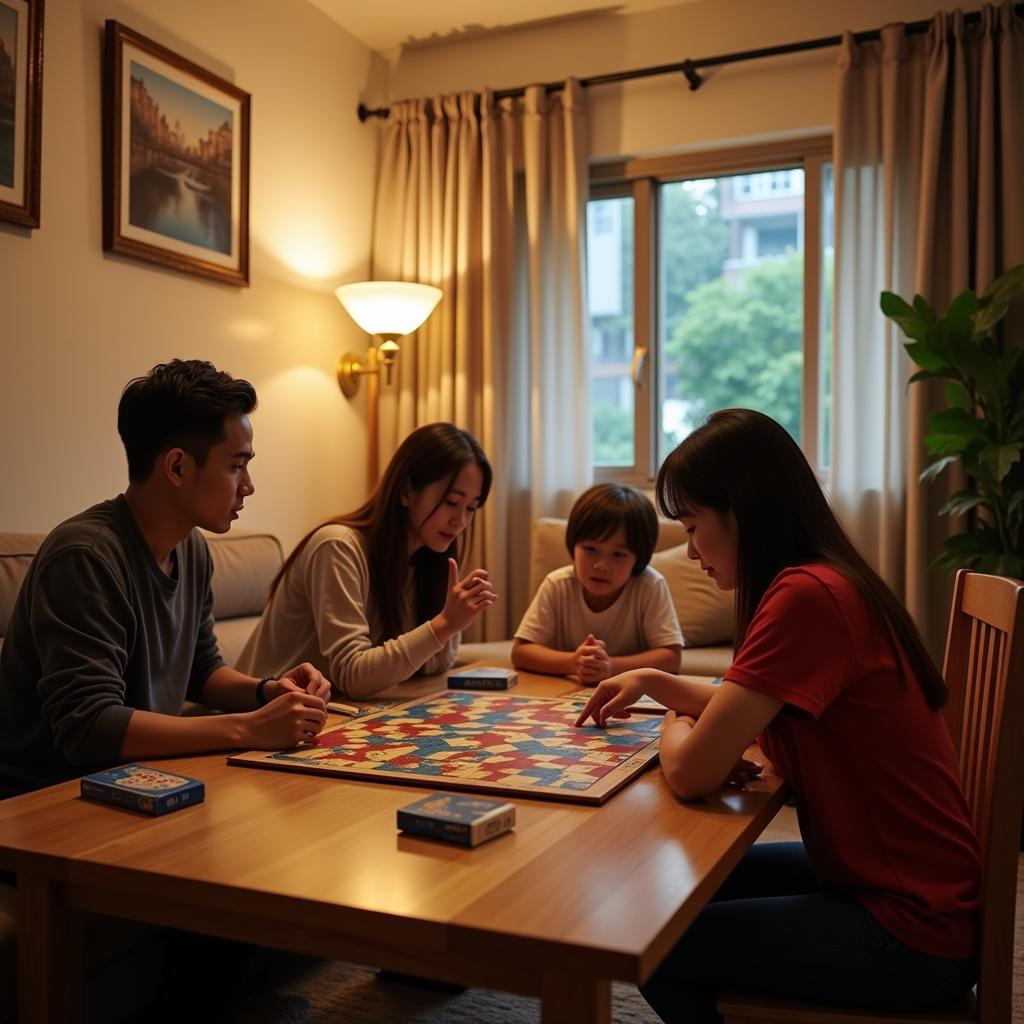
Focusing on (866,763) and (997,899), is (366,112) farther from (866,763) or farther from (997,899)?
(997,899)

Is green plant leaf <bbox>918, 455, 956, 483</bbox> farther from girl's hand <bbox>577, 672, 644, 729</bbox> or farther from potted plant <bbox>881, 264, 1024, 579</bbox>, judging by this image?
girl's hand <bbox>577, 672, 644, 729</bbox>

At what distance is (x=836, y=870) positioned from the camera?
1260 millimetres

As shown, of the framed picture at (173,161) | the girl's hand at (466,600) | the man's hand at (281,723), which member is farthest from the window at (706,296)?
the man's hand at (281,723)

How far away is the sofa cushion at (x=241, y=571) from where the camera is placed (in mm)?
3025

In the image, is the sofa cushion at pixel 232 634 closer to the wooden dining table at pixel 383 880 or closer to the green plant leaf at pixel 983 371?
the wooden dining table at pixel 383 880

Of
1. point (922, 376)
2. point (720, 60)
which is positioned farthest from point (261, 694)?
point (720, 60)

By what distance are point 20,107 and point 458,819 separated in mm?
2458

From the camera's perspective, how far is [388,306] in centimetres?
383

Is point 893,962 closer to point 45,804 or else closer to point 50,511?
point 45,804

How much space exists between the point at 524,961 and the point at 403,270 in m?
3.83

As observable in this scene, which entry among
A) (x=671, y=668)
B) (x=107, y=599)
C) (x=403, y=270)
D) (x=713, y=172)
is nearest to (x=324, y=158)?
(x=403, y=270)

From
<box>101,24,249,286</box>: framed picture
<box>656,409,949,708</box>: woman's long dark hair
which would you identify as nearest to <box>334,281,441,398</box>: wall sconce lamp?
<box>101,24,249,286</box>: framed picture

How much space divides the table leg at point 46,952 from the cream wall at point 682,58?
3.61 meters

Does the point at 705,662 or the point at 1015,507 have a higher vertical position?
the point at 1015,507
